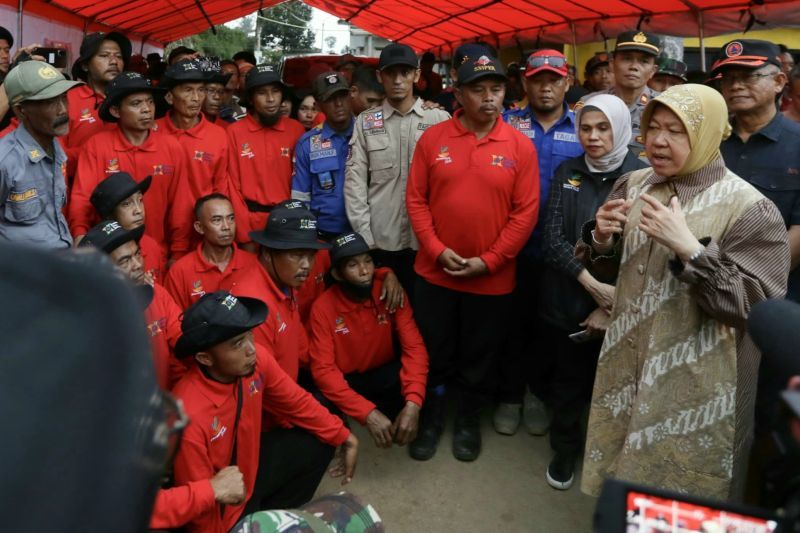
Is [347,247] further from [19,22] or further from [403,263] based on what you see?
[19,22]

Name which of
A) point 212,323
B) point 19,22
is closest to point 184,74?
point 212,323

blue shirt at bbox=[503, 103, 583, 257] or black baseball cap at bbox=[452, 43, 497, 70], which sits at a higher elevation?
black baseball cap at bbox=[452, 43, 497, 70]

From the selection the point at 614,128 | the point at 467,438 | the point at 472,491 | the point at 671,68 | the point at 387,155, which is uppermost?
the point at 671,68

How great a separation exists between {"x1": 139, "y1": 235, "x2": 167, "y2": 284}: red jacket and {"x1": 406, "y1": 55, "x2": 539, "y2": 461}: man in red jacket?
138cm

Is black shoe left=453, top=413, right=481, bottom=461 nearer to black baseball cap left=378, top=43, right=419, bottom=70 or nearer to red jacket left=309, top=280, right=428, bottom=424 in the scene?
red jacket left=309, top=280, right=428, bottom=424

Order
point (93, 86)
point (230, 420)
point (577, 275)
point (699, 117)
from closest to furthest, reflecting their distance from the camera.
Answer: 1. point (699, 117)
2. point (230, 420)
3. point (577, 275)
4. point (93, 86)

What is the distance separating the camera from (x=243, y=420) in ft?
8.18

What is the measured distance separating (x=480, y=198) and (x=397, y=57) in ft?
3.49

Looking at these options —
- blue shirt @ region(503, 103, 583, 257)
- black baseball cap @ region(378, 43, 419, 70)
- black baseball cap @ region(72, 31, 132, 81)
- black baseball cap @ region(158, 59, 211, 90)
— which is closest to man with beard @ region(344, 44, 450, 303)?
black baseball cap @ region(378, 43, 419, 70)

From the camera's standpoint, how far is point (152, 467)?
498 millimetres

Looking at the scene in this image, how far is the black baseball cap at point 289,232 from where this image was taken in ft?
10.1

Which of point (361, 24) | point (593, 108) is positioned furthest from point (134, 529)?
point (361, 24)

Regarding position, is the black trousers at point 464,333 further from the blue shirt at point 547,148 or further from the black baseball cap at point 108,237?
the black baseball cap at point 108,237

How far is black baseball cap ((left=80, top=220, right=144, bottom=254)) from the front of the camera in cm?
279
